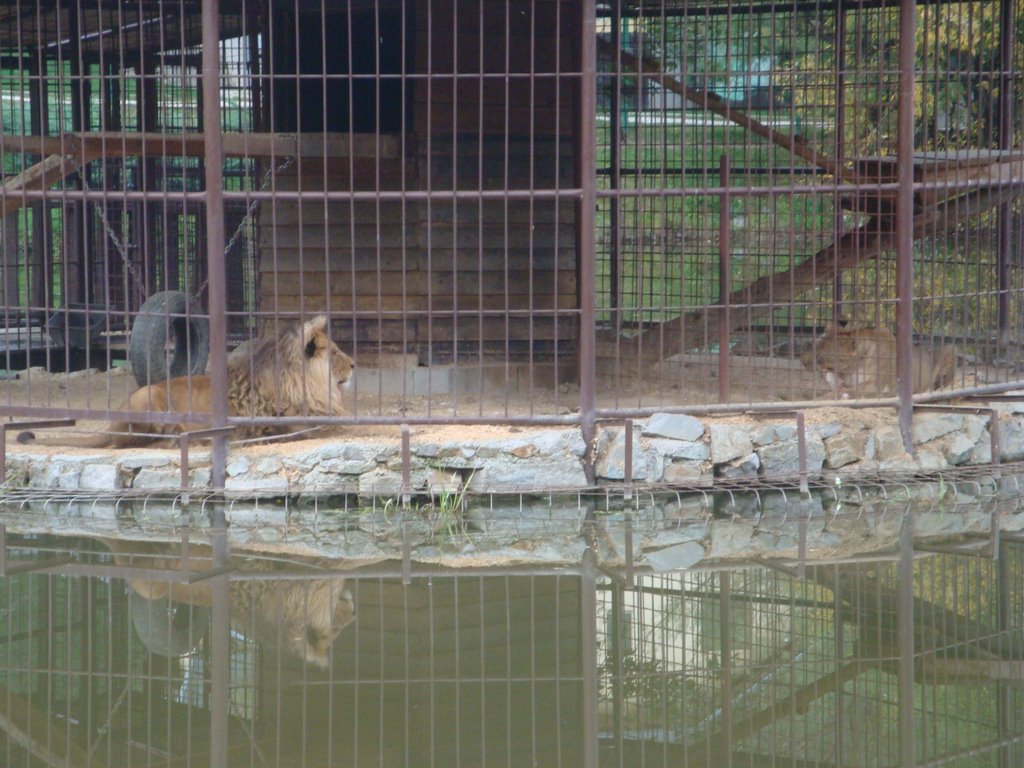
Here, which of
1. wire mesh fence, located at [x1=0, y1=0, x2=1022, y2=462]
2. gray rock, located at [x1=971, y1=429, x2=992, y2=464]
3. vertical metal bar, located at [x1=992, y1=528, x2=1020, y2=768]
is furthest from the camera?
gray rock, located at [x1=971, y1=429, x2=992, y2=464]

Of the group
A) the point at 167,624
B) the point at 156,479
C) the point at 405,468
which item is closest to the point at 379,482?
the point at 405,468

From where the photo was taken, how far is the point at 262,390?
9109 millimetres

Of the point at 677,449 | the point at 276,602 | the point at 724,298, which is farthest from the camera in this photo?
the point at 724,298

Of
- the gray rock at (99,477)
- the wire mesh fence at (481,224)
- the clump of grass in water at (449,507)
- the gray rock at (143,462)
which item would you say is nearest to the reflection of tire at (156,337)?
the wire mesh fence at (481,224)

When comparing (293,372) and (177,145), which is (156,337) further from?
(177,145)

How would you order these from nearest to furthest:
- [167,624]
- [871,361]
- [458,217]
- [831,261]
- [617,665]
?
1. [617,665]
2. [167,624]
3. [831,261]
4. [871,361]
5. [458,217]

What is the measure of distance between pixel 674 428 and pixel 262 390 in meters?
2.74

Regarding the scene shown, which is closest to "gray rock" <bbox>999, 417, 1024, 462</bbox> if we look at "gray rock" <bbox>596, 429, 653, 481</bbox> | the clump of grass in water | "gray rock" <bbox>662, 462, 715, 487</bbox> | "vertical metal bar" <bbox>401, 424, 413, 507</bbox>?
"gray rock" <bbox>662, 462, 715, 487</bbox>

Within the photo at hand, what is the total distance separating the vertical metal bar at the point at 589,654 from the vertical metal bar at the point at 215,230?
263cm

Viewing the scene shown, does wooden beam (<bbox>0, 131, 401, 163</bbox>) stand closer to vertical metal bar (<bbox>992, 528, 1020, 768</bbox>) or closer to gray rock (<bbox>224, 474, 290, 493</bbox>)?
gray rock (<bbox>224, 474, 290, 493</bbox>)

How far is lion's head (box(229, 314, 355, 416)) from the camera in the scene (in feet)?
29.9

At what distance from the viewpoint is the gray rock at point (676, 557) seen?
7.25m

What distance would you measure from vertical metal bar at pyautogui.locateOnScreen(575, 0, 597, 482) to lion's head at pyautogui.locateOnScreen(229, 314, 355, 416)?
175 centimetres

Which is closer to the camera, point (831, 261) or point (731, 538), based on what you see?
point (731, 538)
